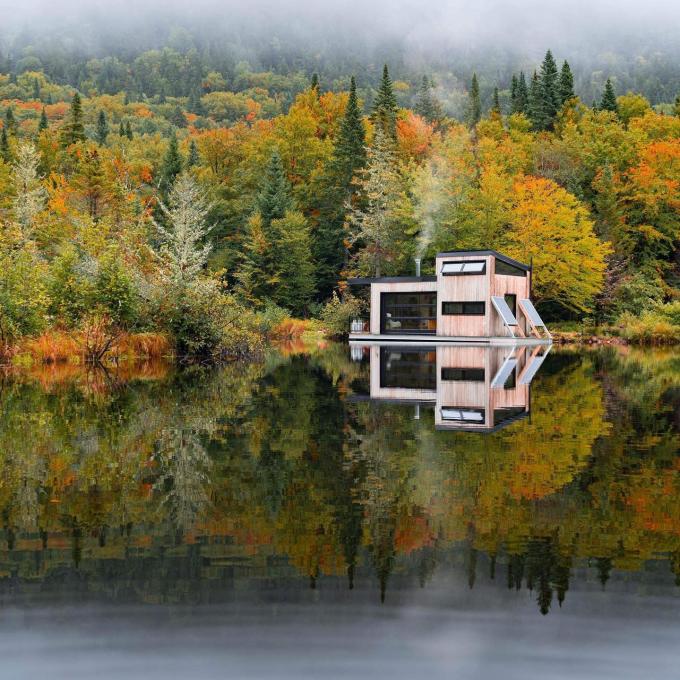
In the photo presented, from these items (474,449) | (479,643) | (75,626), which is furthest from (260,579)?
(474,449)

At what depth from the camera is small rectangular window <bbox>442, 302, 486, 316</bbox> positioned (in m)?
37.0

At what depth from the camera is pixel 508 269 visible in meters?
38.4

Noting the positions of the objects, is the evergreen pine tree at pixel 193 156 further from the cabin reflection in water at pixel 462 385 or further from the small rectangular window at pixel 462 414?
the small rectangular window at pixel 462 414

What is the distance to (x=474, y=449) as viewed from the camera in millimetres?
8305

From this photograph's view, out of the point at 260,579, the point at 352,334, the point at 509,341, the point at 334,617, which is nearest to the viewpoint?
the point at 334,617

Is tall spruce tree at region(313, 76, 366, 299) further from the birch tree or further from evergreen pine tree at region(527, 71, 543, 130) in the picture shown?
the birch tree

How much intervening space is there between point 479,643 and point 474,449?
475 cm

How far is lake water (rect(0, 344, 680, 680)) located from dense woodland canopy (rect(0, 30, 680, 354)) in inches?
561

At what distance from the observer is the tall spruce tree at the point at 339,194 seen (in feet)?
180

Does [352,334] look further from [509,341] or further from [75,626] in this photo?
[75,626]

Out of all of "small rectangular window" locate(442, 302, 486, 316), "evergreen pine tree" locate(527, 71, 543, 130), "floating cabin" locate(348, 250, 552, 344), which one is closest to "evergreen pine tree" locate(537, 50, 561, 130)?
"evergreen pine tree" locate(527, 71, 543, 130)

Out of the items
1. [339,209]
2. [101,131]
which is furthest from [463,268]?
[101,131]

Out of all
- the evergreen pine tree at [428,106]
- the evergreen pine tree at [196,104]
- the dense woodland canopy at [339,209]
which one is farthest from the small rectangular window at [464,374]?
the evergreen pine tree at [196,104]

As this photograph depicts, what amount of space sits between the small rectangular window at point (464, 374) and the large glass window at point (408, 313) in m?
19.4
